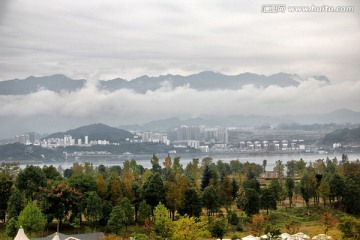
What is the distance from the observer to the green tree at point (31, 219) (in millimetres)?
11773

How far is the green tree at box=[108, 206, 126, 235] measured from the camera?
40.7 ft

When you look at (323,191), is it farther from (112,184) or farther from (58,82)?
(58,82)

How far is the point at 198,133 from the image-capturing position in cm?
10306

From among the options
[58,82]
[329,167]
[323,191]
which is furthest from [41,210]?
[58,82]

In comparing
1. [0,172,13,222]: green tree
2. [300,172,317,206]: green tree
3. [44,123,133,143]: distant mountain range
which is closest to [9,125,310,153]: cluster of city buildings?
[44,123,133,143]: distant mountain range

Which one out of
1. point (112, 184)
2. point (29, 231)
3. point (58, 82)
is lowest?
point (29, 231)

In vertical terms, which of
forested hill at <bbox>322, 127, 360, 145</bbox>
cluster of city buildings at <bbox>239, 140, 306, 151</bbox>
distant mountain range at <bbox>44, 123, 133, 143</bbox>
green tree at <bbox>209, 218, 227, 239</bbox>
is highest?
distant mountain range at <bbox>44, 123, 133, 143</bbox>

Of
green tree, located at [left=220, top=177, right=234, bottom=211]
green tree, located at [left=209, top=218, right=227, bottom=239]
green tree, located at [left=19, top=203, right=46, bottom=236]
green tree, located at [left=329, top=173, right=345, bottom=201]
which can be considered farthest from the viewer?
green tree, located at [left=329, top=173, right=345, bottom=201]

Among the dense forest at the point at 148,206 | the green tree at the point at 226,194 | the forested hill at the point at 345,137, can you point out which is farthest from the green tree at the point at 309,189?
the forested hill at the point at 345,137

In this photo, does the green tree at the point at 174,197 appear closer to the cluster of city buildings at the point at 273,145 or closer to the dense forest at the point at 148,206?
the dense forest at the point at 148,206

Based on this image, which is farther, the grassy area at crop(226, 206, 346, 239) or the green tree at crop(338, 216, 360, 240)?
the grassy area at crop(226, 206, 346, 239)

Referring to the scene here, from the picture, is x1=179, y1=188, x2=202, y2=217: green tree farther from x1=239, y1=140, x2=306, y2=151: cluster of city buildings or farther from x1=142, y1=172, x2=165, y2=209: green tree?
x1=239, y1=140, x2=306, y2=151: cluster of city buildings

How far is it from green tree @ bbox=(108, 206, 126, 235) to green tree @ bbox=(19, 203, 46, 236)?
1.71 meters

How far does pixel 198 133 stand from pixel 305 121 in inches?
3033
